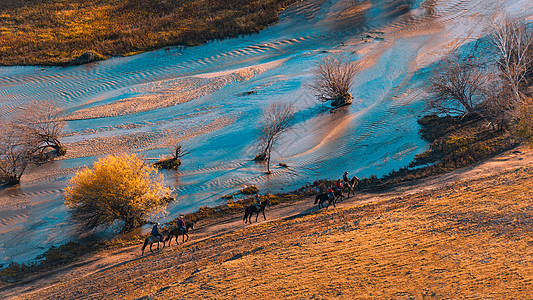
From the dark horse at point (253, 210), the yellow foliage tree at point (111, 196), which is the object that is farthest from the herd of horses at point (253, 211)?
the yellow foliage tree at point (111, 196)

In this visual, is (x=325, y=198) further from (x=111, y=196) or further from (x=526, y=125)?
(x=526, y=125)

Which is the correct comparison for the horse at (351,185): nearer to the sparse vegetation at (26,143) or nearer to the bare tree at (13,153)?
the sparse vegetation at (26,143)

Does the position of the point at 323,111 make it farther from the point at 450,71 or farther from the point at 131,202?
the point at 131,202

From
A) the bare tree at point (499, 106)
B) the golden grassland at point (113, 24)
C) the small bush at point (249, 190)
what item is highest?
the golden grassland at point (113, 24)

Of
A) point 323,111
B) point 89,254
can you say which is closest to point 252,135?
point 323,111

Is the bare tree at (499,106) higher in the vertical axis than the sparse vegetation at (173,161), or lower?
lower
